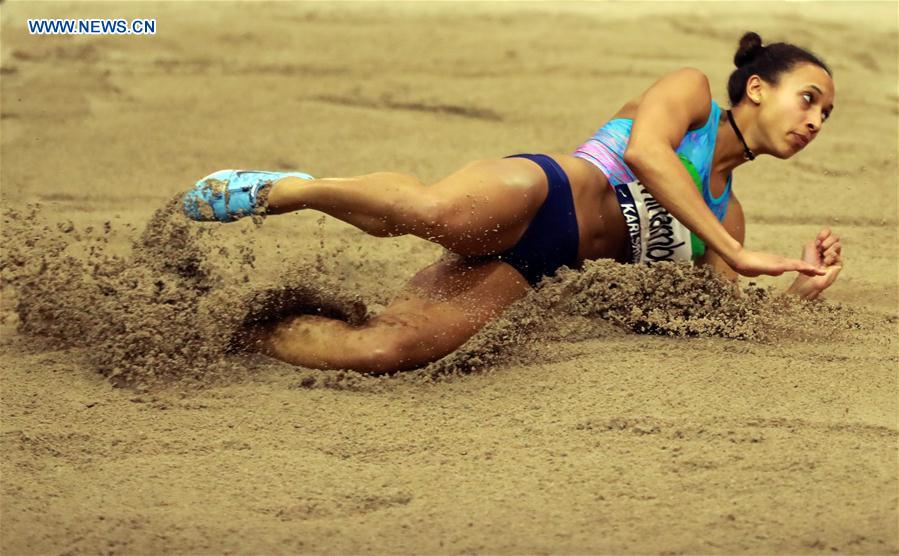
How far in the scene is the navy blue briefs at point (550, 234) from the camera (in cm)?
292

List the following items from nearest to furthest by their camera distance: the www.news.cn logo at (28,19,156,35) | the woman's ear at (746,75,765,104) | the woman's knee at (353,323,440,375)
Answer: the woman's knee at (353,323,440,375) → the woman's ear at (746,75,765,104) → the www.news.cn logo at (28,19,156,35)

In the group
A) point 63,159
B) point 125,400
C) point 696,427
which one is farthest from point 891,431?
point 63,159

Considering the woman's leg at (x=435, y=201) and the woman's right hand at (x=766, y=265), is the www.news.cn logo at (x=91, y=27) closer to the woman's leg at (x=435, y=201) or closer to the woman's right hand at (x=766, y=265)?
the woman's leg at (x=435, y=201)

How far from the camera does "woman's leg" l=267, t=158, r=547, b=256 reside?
107 inches

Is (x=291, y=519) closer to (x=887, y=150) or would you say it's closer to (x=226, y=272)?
(x=226, y=272)

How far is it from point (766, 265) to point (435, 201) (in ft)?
2.72

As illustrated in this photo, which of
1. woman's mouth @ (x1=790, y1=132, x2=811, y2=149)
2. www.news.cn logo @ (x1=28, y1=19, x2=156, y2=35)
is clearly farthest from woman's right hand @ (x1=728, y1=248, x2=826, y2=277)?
www.news.cn logo @ (x1=28, y1=19, x2=156, y2=35)

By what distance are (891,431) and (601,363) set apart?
687 mm

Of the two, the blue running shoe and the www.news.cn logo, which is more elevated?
the www.news.cn logo

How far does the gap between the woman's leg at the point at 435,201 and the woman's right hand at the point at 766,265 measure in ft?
1.71

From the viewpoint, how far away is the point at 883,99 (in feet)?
18.1

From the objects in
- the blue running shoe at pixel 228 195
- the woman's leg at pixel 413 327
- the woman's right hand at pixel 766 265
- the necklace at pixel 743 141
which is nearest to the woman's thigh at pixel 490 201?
the woman's leg at pixel 413 327

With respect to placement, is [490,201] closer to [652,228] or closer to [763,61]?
[652,228]

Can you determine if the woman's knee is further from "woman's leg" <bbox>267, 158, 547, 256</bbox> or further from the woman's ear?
the woman's ear
